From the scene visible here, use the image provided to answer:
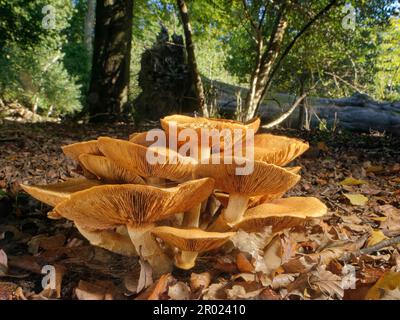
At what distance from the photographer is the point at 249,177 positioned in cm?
152

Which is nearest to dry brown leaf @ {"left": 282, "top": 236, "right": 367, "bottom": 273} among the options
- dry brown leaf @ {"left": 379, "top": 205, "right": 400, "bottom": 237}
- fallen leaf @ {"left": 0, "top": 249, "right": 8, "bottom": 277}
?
dry brown leaf @ {"left": 379, "top": 205, "right": 400, "bottom": 237}

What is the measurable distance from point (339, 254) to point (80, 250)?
4.05 ft

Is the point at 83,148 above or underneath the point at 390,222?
above

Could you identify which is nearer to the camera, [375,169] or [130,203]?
[130,203]

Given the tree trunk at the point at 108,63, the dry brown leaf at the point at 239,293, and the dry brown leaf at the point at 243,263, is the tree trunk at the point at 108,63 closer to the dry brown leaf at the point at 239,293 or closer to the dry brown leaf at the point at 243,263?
the dry brown leaf at the point at 243,263

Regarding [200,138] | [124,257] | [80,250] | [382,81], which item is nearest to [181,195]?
[200,138]

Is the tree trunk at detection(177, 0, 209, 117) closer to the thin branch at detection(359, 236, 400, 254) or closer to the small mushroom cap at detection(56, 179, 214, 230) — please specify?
the thin branch at detection(359, 236, 400, 254)

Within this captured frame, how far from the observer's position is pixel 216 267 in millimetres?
1718

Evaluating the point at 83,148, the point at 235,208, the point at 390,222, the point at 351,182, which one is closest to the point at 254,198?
the point at 235,208

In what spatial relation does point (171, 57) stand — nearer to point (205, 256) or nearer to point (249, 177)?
point (205, 256)

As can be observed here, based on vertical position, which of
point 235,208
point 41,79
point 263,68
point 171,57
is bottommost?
point 235,208

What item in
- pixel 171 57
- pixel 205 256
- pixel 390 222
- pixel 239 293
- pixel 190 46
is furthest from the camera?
pixel 171 57

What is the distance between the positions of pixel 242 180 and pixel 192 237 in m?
0.31

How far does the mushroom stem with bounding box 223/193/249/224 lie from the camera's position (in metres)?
1.65
